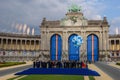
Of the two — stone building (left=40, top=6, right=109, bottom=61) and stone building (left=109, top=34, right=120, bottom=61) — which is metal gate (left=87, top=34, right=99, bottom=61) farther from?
stone building (left=109, top=34, right=120, bottom=61)

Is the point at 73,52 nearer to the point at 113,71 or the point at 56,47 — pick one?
the point at 56,47

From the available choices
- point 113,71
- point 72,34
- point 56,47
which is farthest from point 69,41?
point 113,71

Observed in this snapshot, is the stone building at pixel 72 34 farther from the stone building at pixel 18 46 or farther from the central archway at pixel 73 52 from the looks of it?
the stone building at pixel 18 46

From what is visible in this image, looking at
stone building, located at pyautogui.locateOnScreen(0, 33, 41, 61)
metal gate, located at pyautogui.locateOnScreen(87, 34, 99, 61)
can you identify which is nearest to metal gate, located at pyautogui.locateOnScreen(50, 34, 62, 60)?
stone building, located at pyautogui.locateOnScreen(0, 33, 41, 61)

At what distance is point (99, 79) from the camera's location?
31.2m

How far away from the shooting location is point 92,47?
124 meters

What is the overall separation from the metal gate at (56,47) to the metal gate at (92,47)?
14.7 meters

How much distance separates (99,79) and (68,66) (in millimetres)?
21504

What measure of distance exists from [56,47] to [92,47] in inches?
723

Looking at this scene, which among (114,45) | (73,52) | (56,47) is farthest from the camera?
(114,45)

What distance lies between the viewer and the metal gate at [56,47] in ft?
408

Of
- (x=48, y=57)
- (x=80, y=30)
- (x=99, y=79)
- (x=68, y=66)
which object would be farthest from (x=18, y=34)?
(x=99, y=79)

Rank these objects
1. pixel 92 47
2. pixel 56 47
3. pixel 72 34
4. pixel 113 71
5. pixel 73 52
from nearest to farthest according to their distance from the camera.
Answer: pixel 113 71 < pixel 92 47 < pixel 73 52 < pixel 56 47 < pixel 72 34

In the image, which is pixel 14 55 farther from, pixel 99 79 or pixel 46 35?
pixel 99 79
